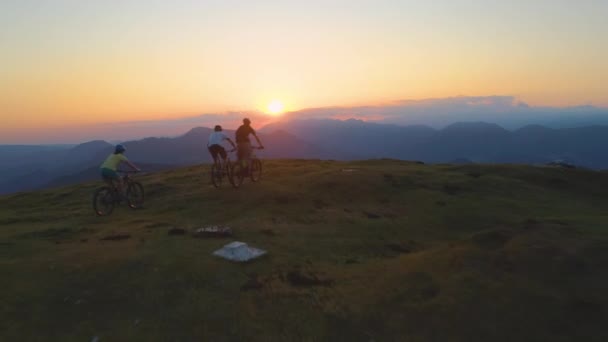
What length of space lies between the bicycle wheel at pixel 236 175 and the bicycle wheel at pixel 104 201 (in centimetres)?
790

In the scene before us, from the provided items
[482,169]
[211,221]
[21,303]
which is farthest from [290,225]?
[482,169]

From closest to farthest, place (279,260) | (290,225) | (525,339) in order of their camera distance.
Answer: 1. (525,339)
2. (279,260)
3. (290,225)

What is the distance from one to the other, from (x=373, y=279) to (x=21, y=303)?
407 inches

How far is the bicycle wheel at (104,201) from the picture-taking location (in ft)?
79.1

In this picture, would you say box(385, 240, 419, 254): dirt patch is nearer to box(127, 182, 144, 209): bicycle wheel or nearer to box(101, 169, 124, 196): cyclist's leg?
box(101, 169, 124, 196): cyclist's leg

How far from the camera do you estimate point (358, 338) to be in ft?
31.5

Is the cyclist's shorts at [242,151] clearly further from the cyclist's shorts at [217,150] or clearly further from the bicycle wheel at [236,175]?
the cyclist's shorts at [217,150]

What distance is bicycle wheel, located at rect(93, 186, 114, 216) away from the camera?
2411 centimetres

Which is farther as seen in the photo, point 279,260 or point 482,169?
point 482,169

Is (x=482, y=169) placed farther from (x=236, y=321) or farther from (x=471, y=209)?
(x=236, y=321)

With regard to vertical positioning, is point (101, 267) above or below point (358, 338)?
above

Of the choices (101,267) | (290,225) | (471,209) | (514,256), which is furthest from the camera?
(471,209)

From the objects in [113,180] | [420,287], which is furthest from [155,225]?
[420,287]

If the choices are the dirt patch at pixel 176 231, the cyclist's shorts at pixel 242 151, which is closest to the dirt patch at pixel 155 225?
the dirt patch at pixel 176 231
